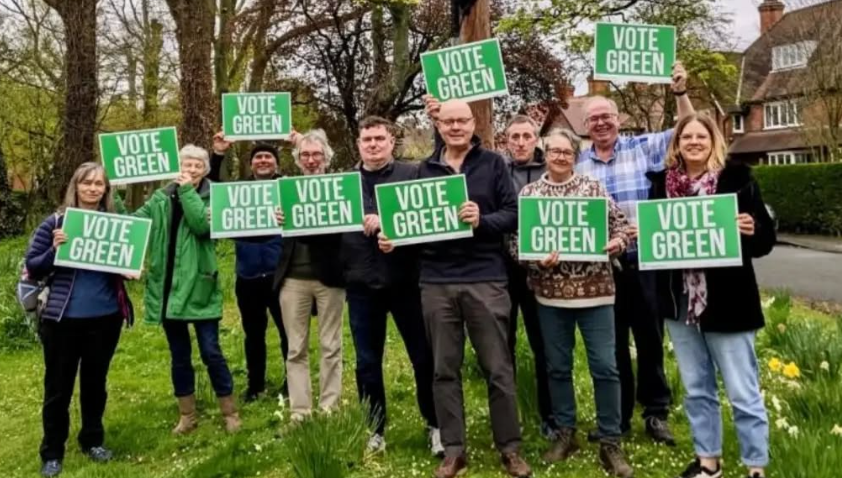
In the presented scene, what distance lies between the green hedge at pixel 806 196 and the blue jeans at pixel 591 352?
63.0 feet

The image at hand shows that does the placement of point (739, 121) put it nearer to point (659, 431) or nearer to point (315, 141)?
point (659, 431)

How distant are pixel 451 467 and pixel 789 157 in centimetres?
3930

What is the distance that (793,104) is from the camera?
33.6 metres

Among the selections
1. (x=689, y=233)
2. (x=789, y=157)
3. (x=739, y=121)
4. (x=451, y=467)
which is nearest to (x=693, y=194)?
(x=689, y=233)

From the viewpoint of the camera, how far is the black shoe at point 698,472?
392 cm

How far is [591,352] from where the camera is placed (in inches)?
165

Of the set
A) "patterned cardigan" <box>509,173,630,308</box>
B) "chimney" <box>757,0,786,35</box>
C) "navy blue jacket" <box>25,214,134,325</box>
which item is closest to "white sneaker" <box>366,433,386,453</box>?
"patterned cardigan" <box>509,173,630,308</box>

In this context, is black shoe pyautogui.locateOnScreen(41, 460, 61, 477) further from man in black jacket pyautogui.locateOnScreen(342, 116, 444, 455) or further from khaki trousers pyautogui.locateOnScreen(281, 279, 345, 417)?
man in black jacket pyautogui.locateOnScreen(342, 116, 444, 455)

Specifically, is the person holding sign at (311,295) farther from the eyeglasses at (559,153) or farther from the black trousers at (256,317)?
the eyeglasses at (559,153)

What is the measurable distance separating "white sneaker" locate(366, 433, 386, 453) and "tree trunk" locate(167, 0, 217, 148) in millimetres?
8789


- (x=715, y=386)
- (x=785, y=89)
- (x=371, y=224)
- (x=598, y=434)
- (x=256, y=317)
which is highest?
(x=785, y=89)

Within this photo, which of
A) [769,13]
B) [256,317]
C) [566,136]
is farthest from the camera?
[769,13]

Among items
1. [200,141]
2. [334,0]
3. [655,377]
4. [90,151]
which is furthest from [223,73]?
[655,377]

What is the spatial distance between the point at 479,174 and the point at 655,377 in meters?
1.80
